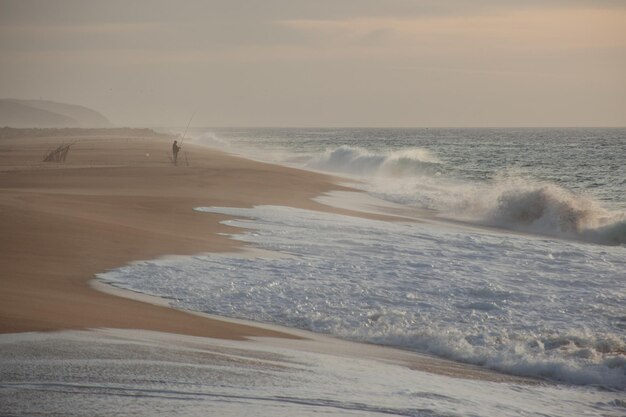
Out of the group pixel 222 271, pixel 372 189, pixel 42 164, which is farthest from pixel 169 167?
pixel 222 271

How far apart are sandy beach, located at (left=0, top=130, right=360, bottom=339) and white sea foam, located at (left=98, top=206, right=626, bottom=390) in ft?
2.68

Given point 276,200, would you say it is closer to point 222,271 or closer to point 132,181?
point 132,181

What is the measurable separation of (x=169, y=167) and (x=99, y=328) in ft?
77.2

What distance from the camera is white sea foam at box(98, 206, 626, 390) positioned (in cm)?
810

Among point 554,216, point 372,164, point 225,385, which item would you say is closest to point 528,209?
point 554,216

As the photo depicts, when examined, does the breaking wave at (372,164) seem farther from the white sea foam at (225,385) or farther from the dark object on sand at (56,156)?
the white sea foam at (225,385)

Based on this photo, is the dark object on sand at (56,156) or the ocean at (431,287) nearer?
the ocean at (431,287)

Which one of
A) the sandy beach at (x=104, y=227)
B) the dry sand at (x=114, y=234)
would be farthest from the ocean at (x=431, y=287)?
the sandy beach at (x=104, y=227)

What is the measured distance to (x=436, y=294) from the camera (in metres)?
10.5

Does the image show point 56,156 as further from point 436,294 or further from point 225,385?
point 225,385

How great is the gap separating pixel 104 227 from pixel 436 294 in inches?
259

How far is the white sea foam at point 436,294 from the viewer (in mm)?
8102

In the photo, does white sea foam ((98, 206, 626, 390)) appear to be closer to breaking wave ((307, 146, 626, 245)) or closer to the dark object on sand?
breaking wave ((307, 146, 626, 245))

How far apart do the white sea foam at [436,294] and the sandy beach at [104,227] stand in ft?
2.68
